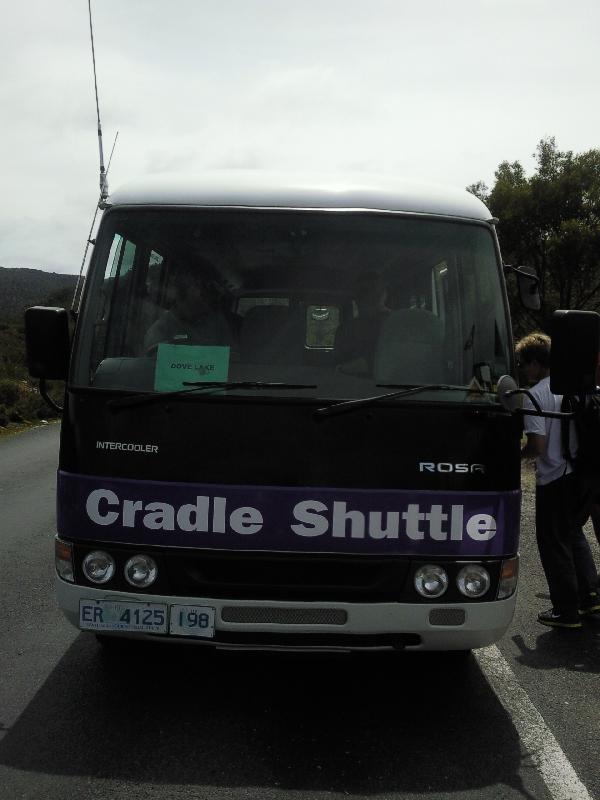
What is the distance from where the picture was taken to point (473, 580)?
13.4 feet

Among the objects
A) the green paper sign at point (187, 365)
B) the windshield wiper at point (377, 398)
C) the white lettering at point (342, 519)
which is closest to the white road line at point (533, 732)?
the white lettering at point (342, 519)

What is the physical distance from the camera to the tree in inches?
1089

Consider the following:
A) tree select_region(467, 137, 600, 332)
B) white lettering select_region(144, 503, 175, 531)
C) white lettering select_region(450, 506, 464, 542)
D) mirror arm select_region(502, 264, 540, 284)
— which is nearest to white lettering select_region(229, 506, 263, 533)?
white lettering select_region(144, 503, 175, 531)

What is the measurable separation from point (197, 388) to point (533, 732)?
215 centimetres

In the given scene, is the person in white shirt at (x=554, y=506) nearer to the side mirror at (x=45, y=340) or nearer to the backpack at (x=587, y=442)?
the backpack at (x=587, y=442)

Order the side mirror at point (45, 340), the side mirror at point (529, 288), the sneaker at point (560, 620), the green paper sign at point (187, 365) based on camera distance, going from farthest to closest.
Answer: the sneaker at point (560, 620), the side mirror at point (529, 288), the side mirror at point (45, 340), the green paper sign at point (187, 365)

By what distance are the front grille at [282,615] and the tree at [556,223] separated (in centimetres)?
2431

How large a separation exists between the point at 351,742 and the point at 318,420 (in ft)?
4.61

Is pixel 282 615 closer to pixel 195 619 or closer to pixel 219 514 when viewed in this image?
pixel 195 619

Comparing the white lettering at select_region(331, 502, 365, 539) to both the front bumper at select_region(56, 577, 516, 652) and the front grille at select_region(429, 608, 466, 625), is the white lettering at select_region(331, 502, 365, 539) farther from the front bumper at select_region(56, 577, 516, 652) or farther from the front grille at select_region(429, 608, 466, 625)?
the front grille at select_region(429, 608, 466, 625)

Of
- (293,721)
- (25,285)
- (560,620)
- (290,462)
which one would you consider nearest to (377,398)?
(290,462)

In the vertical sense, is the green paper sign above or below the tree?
below

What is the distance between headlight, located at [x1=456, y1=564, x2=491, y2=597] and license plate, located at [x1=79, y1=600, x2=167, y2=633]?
130cm

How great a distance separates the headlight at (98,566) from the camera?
4066 millimetres
